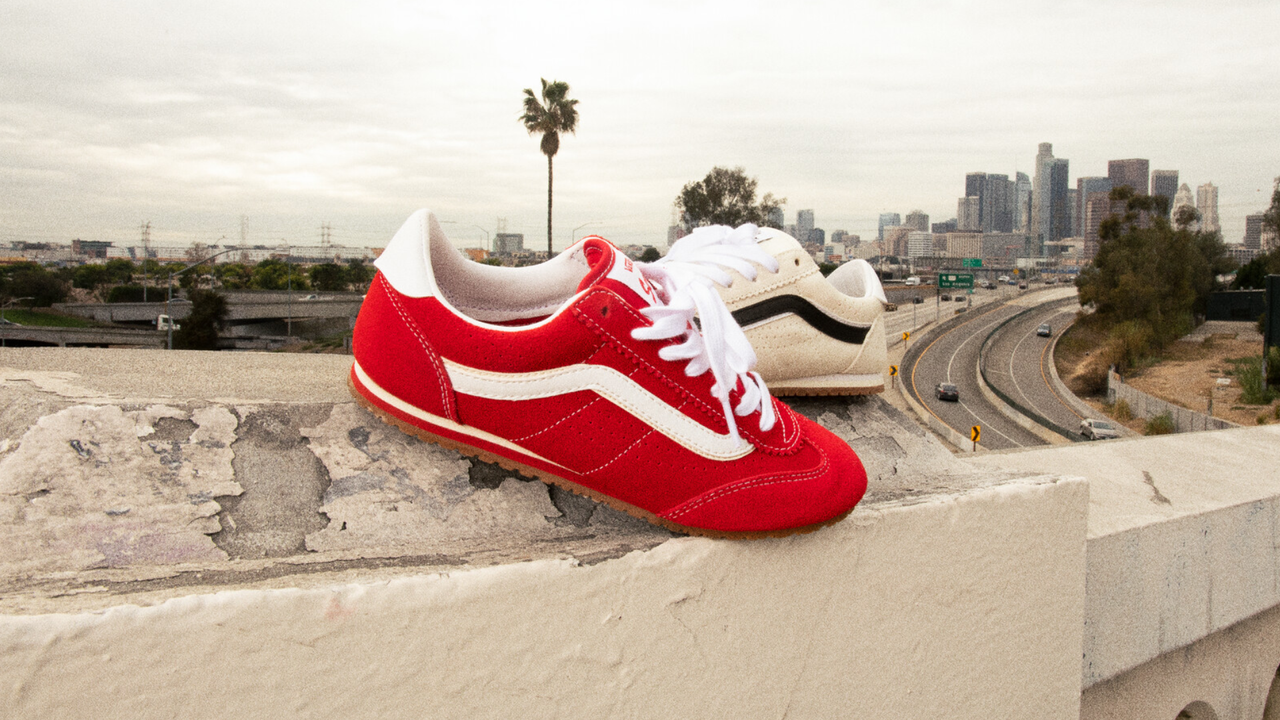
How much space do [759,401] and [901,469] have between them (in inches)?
34.6

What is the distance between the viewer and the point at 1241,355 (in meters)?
26.9

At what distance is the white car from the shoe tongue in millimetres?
23842

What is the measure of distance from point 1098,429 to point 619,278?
24.8 metres

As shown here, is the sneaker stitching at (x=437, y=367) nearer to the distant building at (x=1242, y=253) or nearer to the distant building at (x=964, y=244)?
the distant building at (x=1242, y=253)

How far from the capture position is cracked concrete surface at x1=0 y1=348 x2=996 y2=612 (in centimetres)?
98

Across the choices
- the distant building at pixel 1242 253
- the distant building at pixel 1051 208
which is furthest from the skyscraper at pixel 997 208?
the distant building at pixel 1242 253

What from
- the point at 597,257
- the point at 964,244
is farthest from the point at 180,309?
the point at 964,244

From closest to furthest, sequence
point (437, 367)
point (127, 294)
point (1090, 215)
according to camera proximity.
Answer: point (437, 367) < point (127, 294) < point (1090, 215)

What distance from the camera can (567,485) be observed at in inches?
48.7

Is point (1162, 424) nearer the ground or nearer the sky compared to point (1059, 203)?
nearer the ground

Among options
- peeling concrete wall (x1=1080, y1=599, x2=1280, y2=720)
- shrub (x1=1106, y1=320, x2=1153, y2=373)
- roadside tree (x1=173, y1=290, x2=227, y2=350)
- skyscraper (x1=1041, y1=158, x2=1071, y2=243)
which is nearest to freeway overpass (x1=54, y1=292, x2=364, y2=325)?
roadside tree (x1=173, y1=290, x2=227, y2=350)

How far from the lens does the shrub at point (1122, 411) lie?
23766mm

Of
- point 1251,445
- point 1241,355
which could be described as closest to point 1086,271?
point 1241,355

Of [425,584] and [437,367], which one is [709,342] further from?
[425,584]
